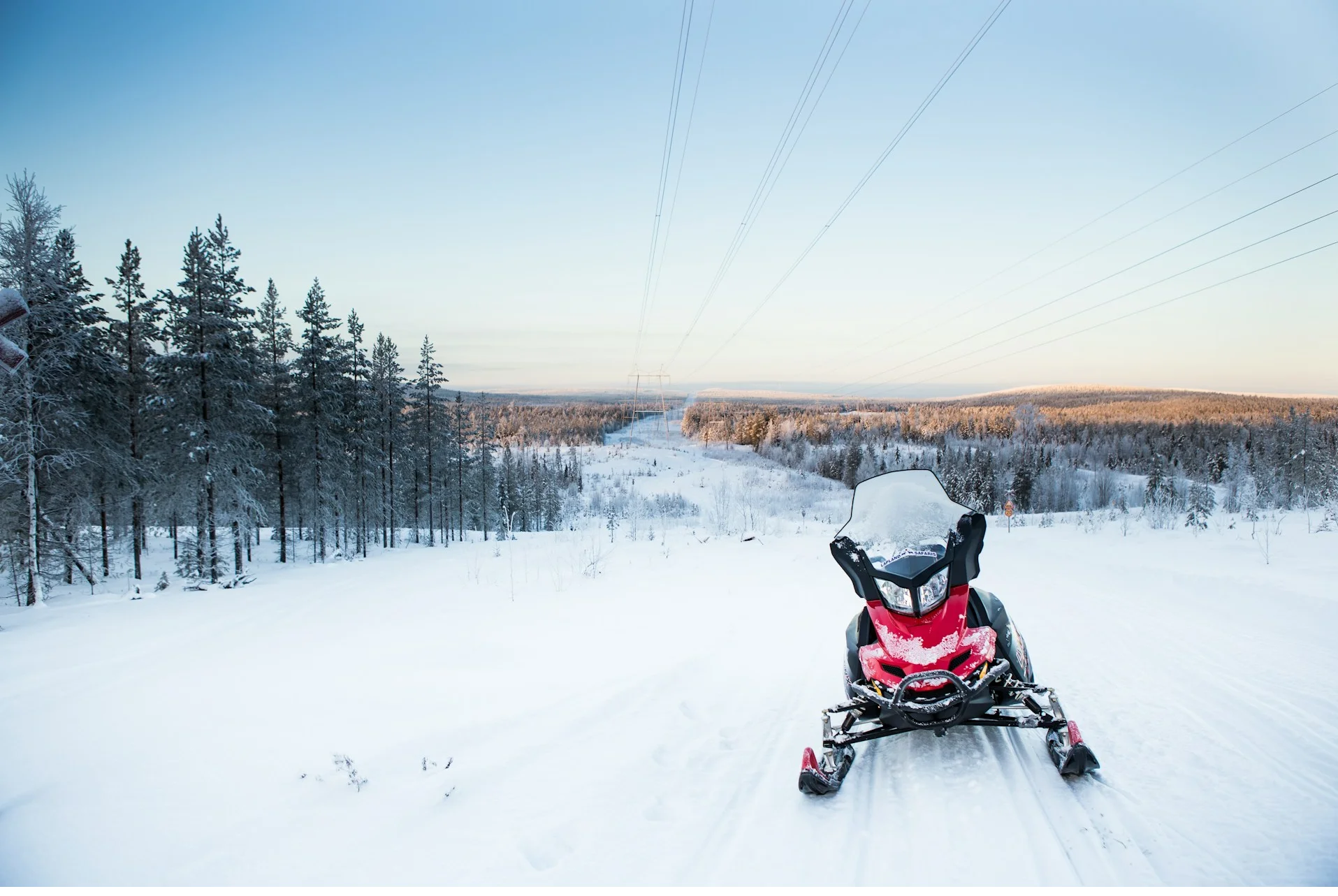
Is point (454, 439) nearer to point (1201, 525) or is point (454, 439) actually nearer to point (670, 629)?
point (670, 629)

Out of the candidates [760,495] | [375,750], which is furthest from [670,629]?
[760,495]

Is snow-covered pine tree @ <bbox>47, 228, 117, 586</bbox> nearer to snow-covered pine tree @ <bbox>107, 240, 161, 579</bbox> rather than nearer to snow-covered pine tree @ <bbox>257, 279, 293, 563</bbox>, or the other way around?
snow-covered pine tree @ <bbox>107, 240, 161, 579</bbox>

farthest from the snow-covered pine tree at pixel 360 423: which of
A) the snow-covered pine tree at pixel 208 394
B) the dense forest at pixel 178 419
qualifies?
the snow-covered pine tree at pixel 208 394

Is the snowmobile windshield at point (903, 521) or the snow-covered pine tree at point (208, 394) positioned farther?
the snow-covered pine tree at point (208, 394)

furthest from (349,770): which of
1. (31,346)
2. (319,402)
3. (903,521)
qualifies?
(319,402)

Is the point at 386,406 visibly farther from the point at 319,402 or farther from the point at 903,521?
the point at 903,521

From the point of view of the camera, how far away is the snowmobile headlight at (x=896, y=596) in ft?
12.7

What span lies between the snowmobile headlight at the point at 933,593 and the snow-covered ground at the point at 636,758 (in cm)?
121

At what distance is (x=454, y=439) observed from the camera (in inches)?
1547

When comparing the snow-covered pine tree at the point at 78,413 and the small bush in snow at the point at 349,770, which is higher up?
the snow-covered pine tree at the point at 78,413

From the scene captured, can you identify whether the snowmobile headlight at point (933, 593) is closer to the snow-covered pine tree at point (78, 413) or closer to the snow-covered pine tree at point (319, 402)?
the snow-covered pine tree at point (78, 413)

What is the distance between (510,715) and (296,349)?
89.7 ft

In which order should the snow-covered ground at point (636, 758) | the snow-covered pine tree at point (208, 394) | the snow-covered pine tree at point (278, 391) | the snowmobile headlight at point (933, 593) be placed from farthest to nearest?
the snow-covered pine tree at point (278, 391)
the snow-covered pine tree at point (208, 394)
the snowmobile headlight at point (933, 593)
the snow-covered ground at point (636, 758)

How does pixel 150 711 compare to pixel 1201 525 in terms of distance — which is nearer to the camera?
pixel 150 711
